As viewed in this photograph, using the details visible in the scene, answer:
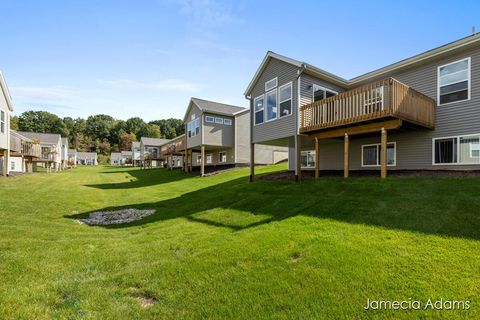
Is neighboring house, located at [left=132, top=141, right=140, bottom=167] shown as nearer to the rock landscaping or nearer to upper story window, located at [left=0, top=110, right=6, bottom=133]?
upper story window, located at [left=0, top=110, right=6, bottom=133]

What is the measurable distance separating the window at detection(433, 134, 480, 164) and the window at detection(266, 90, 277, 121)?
8042 millimetres

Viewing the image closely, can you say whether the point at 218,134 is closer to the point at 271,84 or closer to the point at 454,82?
the point at 271,84

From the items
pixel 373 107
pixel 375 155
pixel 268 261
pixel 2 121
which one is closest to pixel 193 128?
pixel 2 121

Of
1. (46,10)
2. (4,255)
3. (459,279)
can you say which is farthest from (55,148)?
(459,279)

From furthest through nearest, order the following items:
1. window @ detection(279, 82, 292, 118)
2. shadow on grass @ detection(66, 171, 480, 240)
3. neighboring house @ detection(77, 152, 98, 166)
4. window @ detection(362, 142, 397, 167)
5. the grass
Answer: neighboring house @ detection(77, 152, 98, 166)
window @ detection(279, 82, 292, 118)
window @ detection(362, 142, 397, 167)
shadow on grass @ detection(66, 171, 480, 240)
the grass

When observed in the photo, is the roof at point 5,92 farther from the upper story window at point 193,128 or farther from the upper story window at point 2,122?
the upper story window at point 193,128

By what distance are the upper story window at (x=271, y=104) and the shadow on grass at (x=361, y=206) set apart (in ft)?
17.8

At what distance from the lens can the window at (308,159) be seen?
18.3m

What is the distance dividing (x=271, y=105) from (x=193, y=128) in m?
15.6

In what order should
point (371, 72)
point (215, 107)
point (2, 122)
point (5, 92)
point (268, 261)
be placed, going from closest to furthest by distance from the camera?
1. point (268, 261)
2. point (371, 72)
3. point (2, 122)
4. point (5, 92)
5. point (215, 107)

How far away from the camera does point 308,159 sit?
18609 millimetres

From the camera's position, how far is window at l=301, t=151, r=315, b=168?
18.3 m

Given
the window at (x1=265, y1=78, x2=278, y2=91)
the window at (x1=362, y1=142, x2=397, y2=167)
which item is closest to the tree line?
the window at (x1=265, y1=78, x2=278, y2=91)

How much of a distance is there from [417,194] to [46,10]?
1639 centimetres
